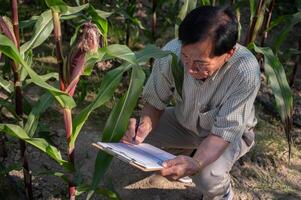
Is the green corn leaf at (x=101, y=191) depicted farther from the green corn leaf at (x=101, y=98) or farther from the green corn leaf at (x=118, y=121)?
the green corn leaf at (x=101, y=98)

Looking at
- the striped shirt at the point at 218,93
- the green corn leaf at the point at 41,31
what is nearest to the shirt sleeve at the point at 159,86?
the striped shirt at the point at 218,93

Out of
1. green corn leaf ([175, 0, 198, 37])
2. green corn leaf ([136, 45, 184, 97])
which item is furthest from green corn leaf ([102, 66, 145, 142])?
green corn leaf ([175, 0, 198, 37])

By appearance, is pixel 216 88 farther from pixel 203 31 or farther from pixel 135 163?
pixel 135 163

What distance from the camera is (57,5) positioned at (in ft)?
5.26

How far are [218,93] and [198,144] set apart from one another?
0.37m

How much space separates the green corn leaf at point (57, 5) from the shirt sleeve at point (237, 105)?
76 cm

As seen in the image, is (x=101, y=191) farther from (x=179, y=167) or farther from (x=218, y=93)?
(x=218, y=93)

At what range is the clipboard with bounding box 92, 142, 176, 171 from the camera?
5.55 feet

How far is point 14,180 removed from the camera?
7.93 feet

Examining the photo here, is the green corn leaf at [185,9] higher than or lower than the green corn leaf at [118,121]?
higher

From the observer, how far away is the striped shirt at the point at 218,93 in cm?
201

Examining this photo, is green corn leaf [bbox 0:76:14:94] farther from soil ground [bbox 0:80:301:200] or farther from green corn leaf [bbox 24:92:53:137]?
soil ground [bbox 0:80:301:200]

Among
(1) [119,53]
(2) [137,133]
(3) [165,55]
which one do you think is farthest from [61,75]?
(2) [137,133]

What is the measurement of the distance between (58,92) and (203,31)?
555 millimetres
